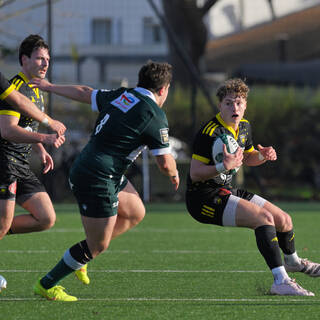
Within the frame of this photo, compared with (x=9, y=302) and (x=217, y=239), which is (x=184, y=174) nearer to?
(x=217, y=239)

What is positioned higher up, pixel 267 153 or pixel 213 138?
pixel 213 138

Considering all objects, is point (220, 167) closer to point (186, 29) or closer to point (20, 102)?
point (20, 102)

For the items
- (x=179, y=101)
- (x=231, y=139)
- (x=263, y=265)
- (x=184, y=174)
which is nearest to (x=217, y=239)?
(x=263, y=265)

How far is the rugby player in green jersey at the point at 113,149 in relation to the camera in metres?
6.52

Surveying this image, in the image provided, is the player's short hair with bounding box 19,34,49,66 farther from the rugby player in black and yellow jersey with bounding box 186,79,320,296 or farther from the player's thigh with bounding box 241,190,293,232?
the player's thigh with bounding box 241,190,293,232

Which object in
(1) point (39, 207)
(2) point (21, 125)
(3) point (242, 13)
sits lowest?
(1) point (39, 207)

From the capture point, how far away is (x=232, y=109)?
748cm

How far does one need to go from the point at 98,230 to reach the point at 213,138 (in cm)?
136

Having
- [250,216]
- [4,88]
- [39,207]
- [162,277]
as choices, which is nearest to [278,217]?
[250,216]

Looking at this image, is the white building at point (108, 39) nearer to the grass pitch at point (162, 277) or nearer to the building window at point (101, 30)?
the building window at point (101, 30)

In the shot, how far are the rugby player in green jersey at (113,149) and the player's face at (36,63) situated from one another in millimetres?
1297

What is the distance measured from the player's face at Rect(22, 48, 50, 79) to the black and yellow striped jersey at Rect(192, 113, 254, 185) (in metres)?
1.57

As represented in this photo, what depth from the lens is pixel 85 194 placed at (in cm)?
660

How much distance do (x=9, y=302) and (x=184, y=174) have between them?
13.6m
